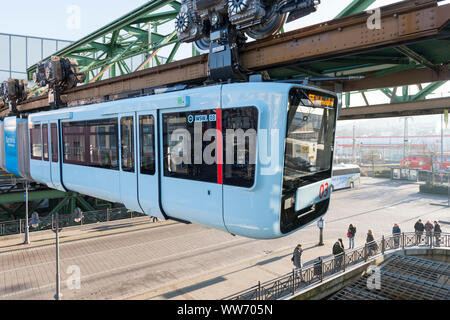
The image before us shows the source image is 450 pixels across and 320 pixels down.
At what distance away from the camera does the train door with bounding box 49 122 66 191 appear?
10.4 metres

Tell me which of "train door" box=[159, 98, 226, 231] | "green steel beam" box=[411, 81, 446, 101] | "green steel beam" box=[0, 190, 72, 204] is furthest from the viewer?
"green steel beam" box=[0, 190, 72, 204]

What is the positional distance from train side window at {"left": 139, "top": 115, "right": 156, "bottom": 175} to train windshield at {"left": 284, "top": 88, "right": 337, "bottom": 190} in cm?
283

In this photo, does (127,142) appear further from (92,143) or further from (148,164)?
(92,143)

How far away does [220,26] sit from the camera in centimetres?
679

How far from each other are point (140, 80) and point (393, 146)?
95439mm

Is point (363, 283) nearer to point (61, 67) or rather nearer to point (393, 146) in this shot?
point (61, 67)

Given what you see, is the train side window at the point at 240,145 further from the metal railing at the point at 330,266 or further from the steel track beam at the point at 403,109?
the steel track beam at the point at 403,109

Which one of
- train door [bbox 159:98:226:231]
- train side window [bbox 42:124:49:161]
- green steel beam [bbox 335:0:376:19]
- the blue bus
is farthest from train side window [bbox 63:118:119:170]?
the blue bus

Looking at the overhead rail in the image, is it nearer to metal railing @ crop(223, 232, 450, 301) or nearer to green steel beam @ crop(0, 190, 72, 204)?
metal railing @ crop(223, 232, 450, 301)

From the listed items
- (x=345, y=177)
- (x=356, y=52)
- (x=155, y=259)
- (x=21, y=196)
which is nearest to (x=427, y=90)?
(x=356, y=52)

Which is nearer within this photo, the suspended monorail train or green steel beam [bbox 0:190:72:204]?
the suspended monorail train

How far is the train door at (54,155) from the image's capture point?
Answer: 1044 centimetres

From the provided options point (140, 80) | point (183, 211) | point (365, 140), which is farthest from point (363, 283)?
point (365, 140)

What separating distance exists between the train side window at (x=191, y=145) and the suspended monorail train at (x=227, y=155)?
0.7 inches
